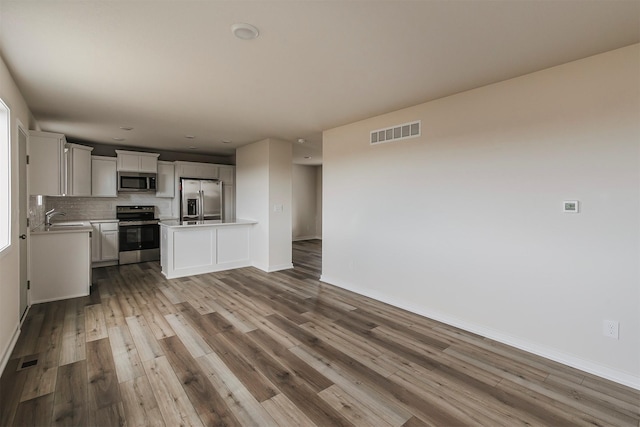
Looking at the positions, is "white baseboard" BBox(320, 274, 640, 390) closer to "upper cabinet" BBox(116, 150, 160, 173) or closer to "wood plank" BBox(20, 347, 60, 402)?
"wood plank" BBox(20, 347, 60, 402)

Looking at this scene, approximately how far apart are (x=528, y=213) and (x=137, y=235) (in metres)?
6.74

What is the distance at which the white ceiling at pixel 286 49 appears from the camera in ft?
6.08

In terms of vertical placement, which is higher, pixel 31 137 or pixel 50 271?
pixel 31 137

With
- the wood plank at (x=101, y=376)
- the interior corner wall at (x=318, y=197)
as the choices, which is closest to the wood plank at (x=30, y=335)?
the wood plank at (x=101, y=376)

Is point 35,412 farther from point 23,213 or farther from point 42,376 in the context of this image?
point 23,213

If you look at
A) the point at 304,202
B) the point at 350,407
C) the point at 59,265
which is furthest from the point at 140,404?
the point at 304,202

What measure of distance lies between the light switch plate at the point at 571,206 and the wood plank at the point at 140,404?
3398mm

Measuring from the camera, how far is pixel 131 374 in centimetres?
231

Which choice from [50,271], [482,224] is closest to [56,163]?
[50,271]

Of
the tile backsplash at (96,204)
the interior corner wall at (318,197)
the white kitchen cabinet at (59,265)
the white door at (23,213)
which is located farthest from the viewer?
the interior corner wall at (318,197)

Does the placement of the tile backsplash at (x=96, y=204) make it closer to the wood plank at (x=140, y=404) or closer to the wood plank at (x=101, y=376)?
the wood plank at (x=101, y=376)

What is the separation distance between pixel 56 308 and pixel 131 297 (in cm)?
79

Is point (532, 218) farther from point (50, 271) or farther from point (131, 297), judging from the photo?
point (50, 271)

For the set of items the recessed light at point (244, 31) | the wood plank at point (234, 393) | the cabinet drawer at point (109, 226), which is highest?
the recessed light at point (244, 31)
